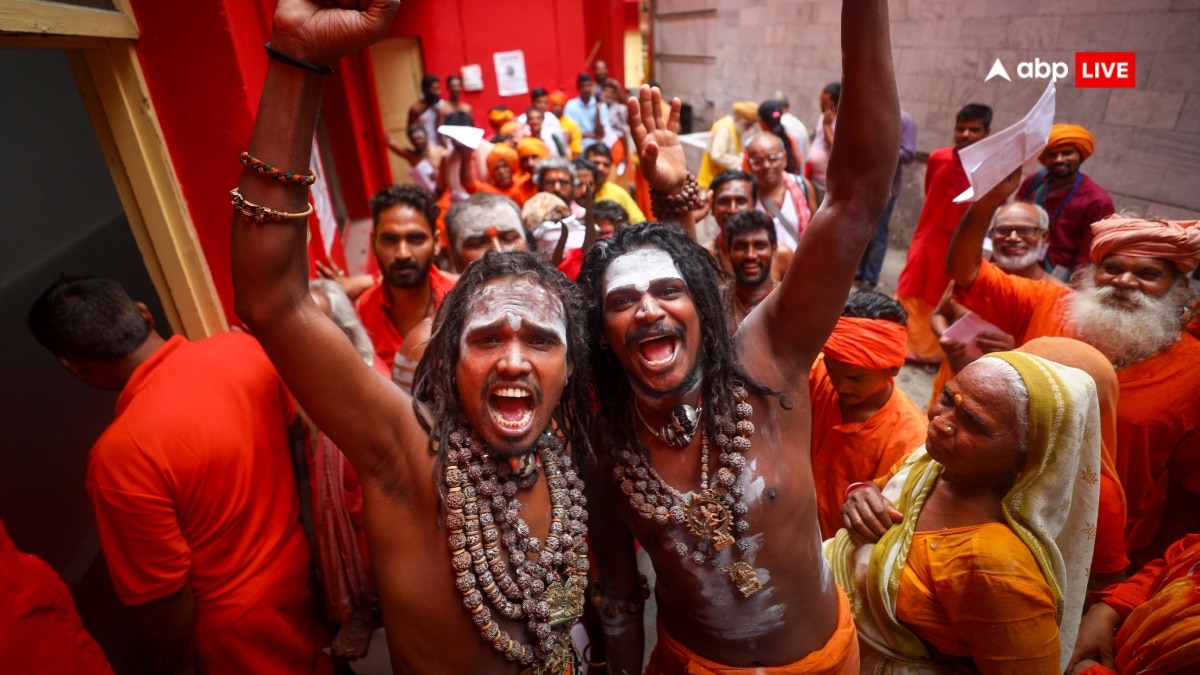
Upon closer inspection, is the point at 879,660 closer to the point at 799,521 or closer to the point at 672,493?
the point at 799,521

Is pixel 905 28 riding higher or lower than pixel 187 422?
higher

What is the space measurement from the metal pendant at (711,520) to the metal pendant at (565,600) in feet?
1.18

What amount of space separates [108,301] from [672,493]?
220 cm

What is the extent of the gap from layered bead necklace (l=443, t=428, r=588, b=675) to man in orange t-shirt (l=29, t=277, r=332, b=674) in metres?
1.11

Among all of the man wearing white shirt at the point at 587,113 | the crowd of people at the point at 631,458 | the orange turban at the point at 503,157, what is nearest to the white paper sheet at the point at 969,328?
the crowd of people at the point at 631,458

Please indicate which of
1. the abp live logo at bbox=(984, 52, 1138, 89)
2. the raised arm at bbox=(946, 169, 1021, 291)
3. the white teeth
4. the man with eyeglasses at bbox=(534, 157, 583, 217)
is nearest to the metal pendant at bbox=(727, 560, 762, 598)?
the white teeth

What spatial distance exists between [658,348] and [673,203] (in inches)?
36.7

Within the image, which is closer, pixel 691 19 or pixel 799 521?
pixel 799 521

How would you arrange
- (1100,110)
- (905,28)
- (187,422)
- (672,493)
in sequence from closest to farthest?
(672,493) → (187,422) → (1100,110) → (905,28)

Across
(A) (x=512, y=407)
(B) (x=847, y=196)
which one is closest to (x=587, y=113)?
(B) (x=847, y=196)

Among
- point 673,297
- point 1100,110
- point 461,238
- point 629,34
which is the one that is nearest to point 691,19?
point 629,34

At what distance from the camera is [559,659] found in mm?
1692

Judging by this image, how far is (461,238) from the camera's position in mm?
3553

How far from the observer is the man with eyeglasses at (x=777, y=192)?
16.0 ft
